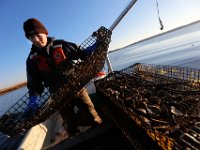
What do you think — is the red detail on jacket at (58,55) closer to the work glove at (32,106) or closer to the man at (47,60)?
the man at (47,60)

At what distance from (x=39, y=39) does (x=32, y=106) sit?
119 cm

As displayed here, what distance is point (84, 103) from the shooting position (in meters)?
4.44

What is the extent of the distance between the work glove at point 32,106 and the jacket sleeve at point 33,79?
1.47 feet

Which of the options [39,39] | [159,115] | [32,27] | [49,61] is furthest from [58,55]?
[159,115]

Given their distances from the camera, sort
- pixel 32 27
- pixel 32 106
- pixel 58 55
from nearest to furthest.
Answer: pixel 32 106
pixel 32 27
pixel 58 55

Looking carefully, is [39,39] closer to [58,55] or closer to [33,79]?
[58,55]

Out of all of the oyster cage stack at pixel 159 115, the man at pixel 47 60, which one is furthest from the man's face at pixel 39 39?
the oyster cage stack at pixel 159 115

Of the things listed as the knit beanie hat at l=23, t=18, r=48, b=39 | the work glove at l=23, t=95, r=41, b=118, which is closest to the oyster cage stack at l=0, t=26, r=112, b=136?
the work glove at l=23, t=95, r=41, b=118

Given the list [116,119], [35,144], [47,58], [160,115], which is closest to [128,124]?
[160,115]

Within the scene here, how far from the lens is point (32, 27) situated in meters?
3.81

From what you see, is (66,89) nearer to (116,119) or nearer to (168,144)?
(116,119)

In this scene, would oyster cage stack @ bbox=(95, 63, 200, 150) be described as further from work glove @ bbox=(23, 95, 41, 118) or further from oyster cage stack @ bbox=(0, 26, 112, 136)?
work glove @ bbox=(23, 95, 41, 118)

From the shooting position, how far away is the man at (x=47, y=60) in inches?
157

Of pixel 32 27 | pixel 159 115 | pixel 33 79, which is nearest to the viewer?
pixel 159 115
